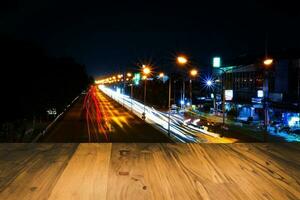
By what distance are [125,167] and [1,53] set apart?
2657 centimetres

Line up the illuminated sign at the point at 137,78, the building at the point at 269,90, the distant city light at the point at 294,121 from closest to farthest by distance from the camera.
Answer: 1. the distant city light at the point at 294,121
2. the building at the point at 269,90
3. the illuminated sign at the point at 137,78

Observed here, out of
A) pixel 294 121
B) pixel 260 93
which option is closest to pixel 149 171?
pixel 294 121

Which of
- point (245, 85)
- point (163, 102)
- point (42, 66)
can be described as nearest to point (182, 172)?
point (42, 66)

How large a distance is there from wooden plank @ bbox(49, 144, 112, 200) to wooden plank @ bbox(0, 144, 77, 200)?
0.23 feet

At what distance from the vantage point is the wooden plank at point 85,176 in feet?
10.2

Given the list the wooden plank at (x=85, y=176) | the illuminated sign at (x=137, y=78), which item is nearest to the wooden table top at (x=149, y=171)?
the wooden plank at (x=85, y=176)

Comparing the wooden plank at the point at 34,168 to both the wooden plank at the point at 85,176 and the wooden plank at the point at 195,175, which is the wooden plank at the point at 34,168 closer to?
the wooden plank at the point at 85,176

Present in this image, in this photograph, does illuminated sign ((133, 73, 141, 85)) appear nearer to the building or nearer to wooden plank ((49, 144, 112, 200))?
the building

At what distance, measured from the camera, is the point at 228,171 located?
12.4 feet

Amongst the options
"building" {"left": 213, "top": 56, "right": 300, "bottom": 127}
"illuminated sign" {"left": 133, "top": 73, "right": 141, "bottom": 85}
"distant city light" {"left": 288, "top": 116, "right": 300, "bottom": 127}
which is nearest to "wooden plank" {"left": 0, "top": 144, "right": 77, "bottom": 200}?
"building" {"left": 213, "top": 56, "right": 300, "bottom": 127}

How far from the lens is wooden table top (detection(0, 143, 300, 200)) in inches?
A: 124

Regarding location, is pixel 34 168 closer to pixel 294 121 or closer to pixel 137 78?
pixel 294 121

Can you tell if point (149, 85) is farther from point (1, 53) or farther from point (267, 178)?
point (267, 178)

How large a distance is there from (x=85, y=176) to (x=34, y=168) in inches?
22.0
